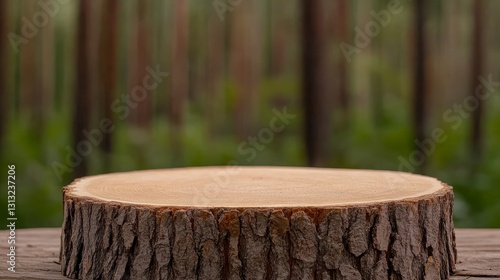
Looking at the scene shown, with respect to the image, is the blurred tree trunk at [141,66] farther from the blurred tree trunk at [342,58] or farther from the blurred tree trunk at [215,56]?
the blurred tree trunk at [342,58]

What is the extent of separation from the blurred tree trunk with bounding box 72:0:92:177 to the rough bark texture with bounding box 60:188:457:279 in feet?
16.2

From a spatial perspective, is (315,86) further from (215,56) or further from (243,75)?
(215,56)

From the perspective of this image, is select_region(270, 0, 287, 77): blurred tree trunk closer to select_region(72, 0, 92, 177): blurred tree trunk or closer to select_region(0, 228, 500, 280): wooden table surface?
select_region(72, 0, 92, 177): blurred tree trunk

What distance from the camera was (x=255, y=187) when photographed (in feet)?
7.88

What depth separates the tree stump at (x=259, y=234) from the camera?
77.9 inches

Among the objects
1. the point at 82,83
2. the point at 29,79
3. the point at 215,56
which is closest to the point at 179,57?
the point at 29,79

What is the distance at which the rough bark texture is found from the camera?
197 centimetres

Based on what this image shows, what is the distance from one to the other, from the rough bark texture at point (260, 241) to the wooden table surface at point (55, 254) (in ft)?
1.29

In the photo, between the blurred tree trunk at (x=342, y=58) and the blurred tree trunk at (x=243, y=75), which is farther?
the blurred tree trunk at (x=243, y=75)

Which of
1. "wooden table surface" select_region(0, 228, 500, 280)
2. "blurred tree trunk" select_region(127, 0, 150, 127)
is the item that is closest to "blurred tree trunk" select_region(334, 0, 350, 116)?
"blurred tree trunk" select_region(127, 0, 150, 127)

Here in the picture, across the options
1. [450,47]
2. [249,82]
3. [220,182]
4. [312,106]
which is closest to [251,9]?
[249,82]

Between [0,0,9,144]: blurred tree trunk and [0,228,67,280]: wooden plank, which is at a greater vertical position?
[0,0,9,144]: blurred tree trunk

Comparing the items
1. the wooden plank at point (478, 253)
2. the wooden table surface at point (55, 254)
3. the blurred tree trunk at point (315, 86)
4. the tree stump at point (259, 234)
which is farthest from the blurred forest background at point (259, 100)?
the tree stump at point (259, 234)

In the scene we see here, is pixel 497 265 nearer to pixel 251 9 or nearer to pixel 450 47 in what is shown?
pixel 251 9
